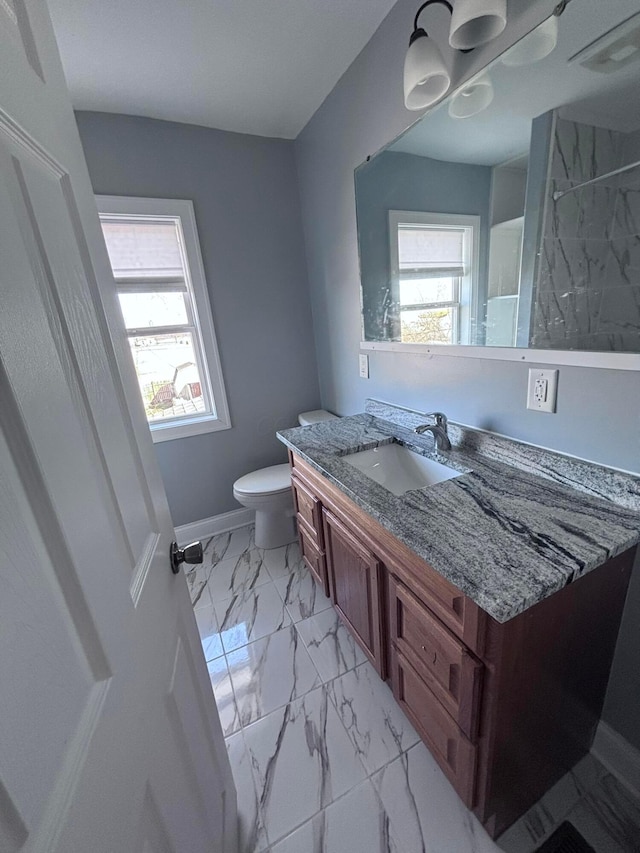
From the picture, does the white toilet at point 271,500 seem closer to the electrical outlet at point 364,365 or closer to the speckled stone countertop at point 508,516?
the electrical outlet at point 364,365

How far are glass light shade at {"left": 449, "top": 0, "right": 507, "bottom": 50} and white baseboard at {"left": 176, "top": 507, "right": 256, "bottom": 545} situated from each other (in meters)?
2.53

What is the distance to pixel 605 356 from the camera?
921 millimetres

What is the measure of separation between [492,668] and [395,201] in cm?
168

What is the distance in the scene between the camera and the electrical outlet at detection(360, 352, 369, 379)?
193 cm

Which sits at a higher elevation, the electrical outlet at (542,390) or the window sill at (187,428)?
the electrical outlet at (542,390)

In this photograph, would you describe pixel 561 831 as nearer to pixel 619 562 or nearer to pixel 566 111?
pixel 619 562

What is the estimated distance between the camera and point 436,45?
110cm

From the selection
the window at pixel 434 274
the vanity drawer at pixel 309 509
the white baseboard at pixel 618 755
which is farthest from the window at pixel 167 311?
the white baseboard at pixel 618 755

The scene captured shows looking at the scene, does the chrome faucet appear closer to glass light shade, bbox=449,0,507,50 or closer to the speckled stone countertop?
the speckled stone countertop

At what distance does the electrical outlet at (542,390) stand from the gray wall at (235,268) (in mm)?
1619

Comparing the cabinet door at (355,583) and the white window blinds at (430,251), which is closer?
the cabinet door at (355,583)

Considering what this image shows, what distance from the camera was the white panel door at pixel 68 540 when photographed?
318 mm

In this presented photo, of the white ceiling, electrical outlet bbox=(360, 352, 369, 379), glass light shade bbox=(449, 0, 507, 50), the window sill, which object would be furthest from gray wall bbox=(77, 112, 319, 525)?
glass light shade bbox=(449, 0, 507, 50)

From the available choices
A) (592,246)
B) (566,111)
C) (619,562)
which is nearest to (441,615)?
(619,562)
